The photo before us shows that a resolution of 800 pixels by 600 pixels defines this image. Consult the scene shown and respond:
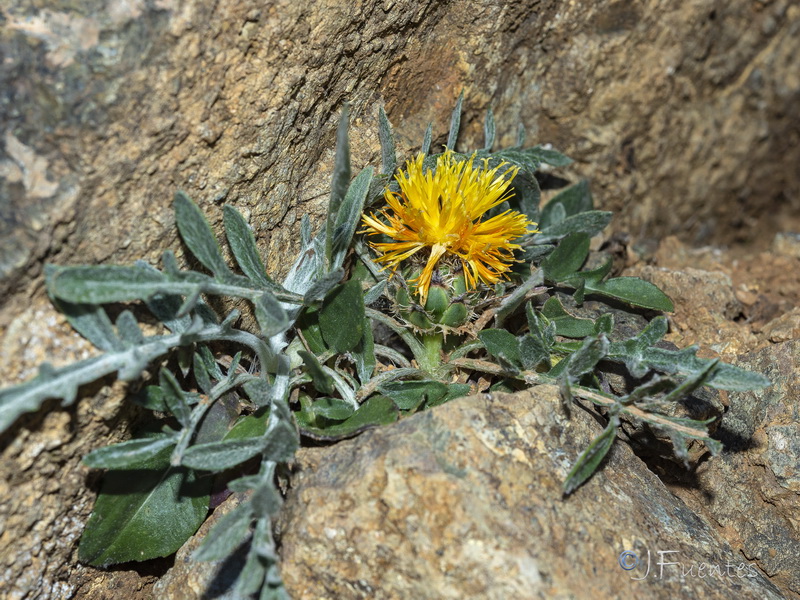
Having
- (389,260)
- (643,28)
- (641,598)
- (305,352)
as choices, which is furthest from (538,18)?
(641,598)

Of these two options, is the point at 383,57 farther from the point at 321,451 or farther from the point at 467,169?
the point at 321,451

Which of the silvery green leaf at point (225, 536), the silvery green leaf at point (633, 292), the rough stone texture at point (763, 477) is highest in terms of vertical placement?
the silvery green leaf at point (225, 536)

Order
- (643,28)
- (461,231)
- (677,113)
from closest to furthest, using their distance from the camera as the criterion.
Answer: (461,231), (643,28), (677,113)

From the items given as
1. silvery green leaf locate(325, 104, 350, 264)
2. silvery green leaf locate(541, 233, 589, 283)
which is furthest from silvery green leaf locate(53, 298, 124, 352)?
silvery green leaf locate(541, 233, 589, 283)

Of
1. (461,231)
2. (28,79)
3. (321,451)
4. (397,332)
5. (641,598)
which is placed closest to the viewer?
(28,79)

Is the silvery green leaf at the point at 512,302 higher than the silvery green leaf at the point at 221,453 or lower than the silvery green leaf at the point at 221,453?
lower

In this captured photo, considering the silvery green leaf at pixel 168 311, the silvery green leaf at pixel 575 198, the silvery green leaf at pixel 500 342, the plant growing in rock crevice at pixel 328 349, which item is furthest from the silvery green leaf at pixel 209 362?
the silvery green leaf at pixel 575 198

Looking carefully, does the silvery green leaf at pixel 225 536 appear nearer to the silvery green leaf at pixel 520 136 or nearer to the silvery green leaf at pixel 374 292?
the silvery green leaf at pixel 374 292

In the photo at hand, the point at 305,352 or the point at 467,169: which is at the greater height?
the point at 467,169
